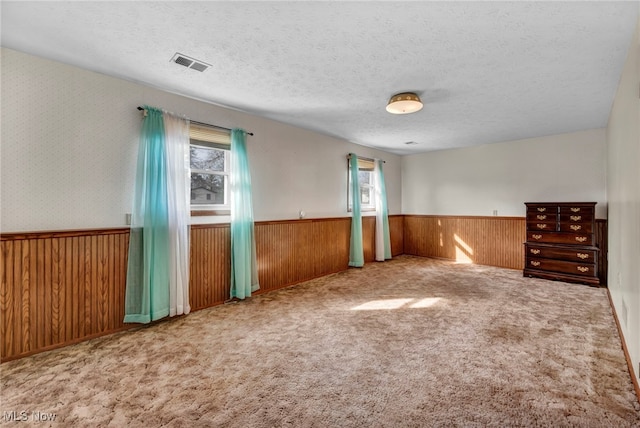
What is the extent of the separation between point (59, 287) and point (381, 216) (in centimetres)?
507

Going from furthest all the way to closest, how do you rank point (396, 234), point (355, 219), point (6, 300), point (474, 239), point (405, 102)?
1. point (396, 234)
2. point (474, 239)
3. point (355, 219)
4. point (405, 102)
5. point (6, 300)

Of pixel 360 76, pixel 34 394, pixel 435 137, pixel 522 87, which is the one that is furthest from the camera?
pixel 435 137

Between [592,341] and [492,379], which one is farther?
[592,341]

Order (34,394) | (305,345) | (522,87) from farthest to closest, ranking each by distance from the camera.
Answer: (522,87), (305,345), (34,394)

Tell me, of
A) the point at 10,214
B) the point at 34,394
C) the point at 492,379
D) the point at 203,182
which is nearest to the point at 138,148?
the point at 203,182

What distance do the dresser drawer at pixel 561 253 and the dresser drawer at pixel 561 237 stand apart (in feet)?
0.37

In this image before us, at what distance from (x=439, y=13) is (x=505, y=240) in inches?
196

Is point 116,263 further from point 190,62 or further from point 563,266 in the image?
point 563,266

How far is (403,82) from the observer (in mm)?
2939

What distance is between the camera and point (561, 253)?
454 centimetres

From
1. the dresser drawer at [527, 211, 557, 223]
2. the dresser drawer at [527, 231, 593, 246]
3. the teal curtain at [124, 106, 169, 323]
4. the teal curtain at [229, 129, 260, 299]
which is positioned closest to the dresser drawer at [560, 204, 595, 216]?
the dresser drawer at [527, 211, 557, 223]

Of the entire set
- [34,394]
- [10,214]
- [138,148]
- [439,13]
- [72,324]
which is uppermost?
[439,13]

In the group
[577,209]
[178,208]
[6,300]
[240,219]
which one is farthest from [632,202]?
[6,300]

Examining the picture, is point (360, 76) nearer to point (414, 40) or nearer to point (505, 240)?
point (414, 40)
